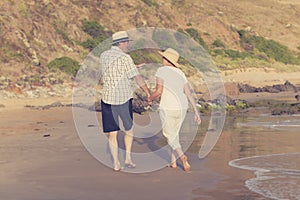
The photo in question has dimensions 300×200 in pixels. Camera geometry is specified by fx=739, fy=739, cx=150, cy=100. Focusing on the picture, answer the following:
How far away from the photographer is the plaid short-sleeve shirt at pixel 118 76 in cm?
969

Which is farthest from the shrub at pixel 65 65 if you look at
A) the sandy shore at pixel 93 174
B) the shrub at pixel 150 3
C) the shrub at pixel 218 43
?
the shrub at pixel 218 43

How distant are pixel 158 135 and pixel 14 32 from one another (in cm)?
1400

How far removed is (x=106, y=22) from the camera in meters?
36.2

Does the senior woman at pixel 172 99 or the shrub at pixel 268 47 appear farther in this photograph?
the shrub at pixel 268 47

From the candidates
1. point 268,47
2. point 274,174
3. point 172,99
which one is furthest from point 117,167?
point 268,47

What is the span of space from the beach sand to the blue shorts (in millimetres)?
584

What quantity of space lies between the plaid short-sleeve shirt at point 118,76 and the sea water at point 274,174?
6.07ft

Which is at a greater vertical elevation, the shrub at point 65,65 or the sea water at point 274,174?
the shrub at point 65,65

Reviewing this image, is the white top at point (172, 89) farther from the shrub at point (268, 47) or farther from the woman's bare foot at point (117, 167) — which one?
the shrub at point (268, 47)

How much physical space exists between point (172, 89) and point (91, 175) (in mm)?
1599

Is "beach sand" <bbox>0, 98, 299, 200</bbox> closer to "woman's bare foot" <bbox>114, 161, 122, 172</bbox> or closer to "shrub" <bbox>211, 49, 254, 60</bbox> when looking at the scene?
"woman's bare foot" <bbox>114, 161, 122, 172</bbox>

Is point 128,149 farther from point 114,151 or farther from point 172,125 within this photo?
point 172,125

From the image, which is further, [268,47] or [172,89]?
[268,47]

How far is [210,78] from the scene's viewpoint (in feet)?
106
